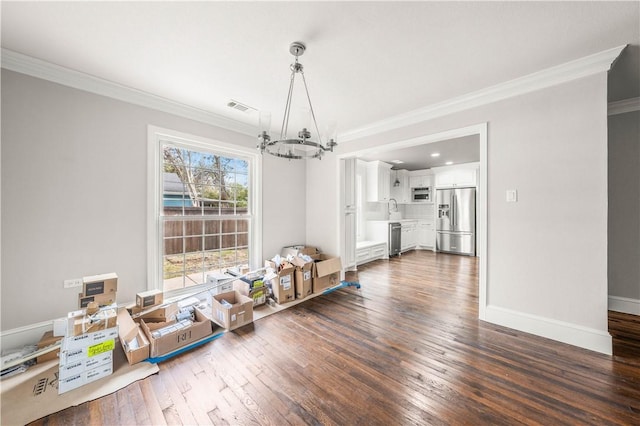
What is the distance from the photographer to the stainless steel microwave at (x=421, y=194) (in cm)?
734

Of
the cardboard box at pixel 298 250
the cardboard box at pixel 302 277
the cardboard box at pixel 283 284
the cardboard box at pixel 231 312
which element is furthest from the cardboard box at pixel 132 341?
the cardboard box at pixel 298 250

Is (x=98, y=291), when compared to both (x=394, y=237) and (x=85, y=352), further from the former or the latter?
(x=394, y=237)

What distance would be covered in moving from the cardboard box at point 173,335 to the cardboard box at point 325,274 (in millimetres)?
1607

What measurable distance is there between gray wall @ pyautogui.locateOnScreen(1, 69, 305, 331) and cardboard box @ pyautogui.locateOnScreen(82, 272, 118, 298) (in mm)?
489

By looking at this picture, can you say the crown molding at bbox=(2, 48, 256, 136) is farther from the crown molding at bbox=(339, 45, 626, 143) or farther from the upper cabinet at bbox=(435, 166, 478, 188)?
the upper cabinet at bbox=(435, 166, 478, 188)

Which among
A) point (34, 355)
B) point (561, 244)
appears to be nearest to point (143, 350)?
point (34, 355)

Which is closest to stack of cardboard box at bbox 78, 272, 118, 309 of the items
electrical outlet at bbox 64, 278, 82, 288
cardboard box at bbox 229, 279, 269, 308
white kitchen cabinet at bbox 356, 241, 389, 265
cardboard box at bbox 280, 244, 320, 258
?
electrical outlet at bbox 64, 278, 82, 288

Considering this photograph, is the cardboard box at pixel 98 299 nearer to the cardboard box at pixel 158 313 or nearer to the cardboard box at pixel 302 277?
the cardboard box at pixel 158 313

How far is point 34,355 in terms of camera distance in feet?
6.37

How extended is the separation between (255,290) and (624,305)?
462cm

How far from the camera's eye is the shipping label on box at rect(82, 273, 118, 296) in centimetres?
212

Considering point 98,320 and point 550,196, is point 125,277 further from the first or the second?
point 550,196

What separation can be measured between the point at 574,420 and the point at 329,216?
351 centimetres

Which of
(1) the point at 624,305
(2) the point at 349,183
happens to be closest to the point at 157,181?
(2) the point at 349,183
